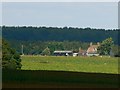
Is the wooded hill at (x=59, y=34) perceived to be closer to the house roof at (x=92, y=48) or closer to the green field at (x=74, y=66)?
the house roof at (x=92, y=48)

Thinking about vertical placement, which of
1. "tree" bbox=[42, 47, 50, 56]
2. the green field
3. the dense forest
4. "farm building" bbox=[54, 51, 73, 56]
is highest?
the dense forest

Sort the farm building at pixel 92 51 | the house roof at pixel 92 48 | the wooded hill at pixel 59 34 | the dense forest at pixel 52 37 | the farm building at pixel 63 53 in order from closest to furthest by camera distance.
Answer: the dense forest at pixel 52 37 < the wooded hill at pixel 59 34 < the house roof at pixel 92 48 < the farm building at pixel 92 51 < the farm building at pixel 63 53

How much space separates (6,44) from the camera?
29.5m

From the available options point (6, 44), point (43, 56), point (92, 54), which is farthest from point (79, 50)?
point (6, 44)

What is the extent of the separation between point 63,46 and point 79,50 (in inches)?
160

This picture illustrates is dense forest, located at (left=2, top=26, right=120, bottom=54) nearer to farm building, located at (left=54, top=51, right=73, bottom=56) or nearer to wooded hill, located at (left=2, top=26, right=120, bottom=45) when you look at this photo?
wooded hill, located at (left=2, top=26, right=120, bottom=45)

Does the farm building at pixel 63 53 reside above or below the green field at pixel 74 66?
above

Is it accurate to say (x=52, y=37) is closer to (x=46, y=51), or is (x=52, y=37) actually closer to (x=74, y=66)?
(x=46, y=51)

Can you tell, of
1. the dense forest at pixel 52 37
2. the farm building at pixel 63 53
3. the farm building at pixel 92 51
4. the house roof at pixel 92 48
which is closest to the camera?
the dense forest at pixel 52 37

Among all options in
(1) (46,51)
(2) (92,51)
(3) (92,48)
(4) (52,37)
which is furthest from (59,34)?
(2) (92,51)

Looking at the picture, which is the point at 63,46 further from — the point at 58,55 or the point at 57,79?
the point at 57,79

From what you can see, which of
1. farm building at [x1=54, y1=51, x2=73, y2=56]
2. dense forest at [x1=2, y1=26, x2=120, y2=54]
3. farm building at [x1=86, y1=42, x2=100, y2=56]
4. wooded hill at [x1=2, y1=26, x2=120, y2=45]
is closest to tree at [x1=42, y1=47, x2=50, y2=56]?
dense forest at [x1=2, y1=26, x2=120, y2=54]

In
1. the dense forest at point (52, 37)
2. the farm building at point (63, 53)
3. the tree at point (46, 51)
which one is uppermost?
the dense forest at point (52, 37)

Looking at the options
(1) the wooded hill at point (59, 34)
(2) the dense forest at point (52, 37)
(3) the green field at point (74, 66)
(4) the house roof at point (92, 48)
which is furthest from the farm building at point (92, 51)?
(3) the green field at point (74, 66)
